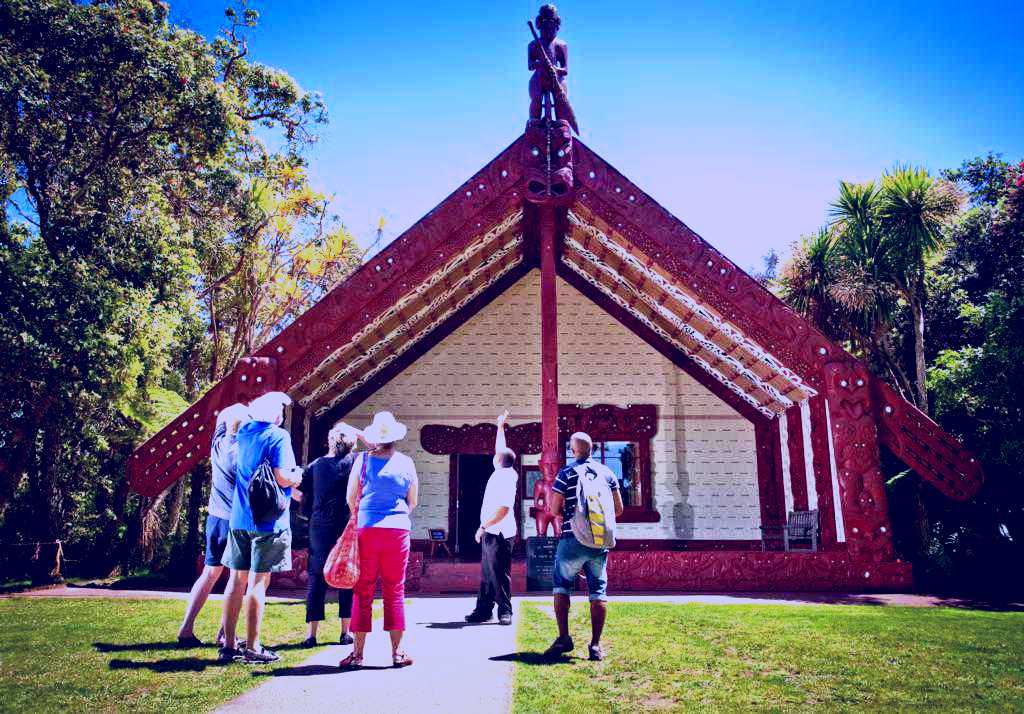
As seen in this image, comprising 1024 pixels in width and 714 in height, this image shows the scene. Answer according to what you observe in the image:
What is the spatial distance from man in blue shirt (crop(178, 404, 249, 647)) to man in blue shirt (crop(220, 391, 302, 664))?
310 mm

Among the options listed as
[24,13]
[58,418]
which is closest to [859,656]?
[58,418]

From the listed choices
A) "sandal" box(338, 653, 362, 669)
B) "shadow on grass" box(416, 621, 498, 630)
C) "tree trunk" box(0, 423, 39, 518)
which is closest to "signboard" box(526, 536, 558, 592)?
"shadow on grass" box(416, 621, 498, 630)

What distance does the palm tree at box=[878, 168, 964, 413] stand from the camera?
46.6 ft

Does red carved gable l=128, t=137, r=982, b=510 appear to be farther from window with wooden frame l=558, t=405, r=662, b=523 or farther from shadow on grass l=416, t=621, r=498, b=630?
shadow on grass l=416, t=621, r=498, b=630

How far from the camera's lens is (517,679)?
407 cm

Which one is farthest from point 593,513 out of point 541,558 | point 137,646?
point 541,558

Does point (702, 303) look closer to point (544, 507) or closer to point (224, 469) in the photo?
point (544, 507)

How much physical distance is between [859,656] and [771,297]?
6313 millimetres

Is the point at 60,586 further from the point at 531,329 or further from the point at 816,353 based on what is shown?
the point at 816,353

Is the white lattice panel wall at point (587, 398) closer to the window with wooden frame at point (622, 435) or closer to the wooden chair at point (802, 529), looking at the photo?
the window with wooden frame at point (622, 435)

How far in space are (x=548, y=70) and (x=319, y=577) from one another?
8.93m

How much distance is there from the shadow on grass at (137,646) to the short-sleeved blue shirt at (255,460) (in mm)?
1232

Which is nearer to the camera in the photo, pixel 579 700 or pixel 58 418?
pixel 579 700

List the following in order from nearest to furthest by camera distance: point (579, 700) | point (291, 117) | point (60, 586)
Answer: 1. point (579, 700)
2. point (60, 586)
3. point (291, 117)
